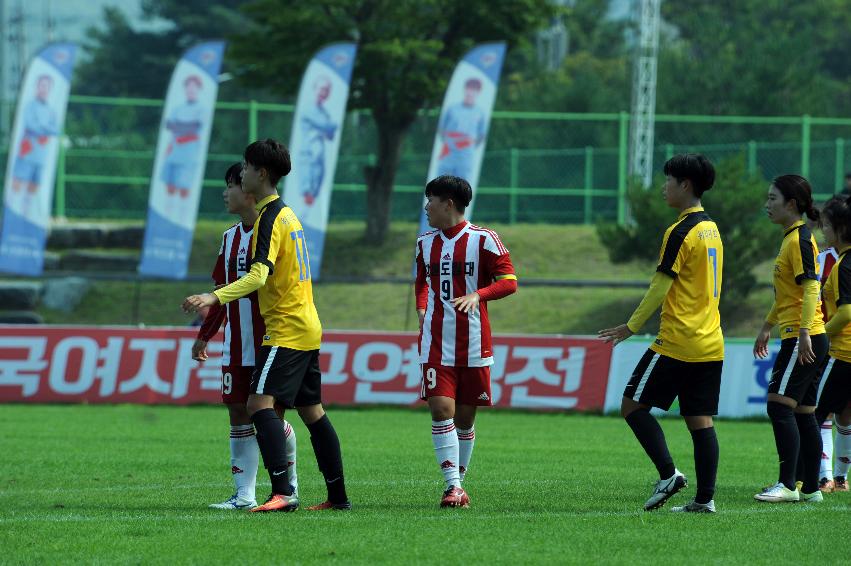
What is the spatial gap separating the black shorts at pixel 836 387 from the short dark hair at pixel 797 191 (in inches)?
44.6

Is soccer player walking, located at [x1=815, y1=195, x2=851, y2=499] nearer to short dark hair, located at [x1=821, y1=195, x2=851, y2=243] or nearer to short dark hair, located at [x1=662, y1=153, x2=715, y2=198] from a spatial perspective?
short dark hair, located at [x1=821, y1=195, x2=851, y2=243]

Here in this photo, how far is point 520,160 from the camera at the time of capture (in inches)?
1358

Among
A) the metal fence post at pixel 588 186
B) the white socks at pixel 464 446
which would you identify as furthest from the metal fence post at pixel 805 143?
the white socks at pixel 464 446

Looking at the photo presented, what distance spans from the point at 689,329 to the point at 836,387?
1.85 meters

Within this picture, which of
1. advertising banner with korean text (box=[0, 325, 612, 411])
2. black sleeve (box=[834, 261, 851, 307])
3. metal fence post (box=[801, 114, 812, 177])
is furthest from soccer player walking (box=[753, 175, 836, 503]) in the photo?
metal fence post (box=[801, 114, 812, 177])

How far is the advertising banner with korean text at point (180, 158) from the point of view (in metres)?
24.4

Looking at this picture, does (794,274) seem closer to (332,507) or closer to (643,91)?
(332,507)

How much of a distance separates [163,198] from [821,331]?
56.5 ft

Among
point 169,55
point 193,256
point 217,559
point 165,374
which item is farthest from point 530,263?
point 169,55

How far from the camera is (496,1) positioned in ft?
104

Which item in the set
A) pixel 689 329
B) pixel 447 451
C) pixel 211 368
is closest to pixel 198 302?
pixel 447 451

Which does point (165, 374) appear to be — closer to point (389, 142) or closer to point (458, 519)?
point (458, 519)

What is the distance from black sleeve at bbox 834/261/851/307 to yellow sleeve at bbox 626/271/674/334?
145 centimetres

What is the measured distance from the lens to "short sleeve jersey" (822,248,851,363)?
8.82 meters
